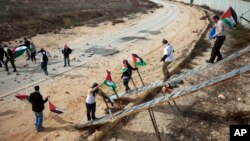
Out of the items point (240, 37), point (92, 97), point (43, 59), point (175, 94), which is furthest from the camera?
point (240, 37)

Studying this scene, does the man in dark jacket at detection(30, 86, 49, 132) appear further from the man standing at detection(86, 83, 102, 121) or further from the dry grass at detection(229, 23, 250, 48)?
the dry grass at detection(229, 23, 250, 48)

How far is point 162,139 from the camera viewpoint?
381 inches

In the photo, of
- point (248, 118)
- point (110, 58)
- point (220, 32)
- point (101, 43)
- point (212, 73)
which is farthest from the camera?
point (101, 43)

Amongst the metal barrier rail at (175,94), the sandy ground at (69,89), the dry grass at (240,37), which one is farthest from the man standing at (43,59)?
the dry grass at (240,37)

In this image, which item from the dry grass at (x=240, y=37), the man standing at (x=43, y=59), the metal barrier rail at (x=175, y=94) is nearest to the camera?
the metal barrier rail at (x=175, y=94)

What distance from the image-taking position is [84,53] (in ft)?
72.6

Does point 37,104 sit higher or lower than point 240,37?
lower

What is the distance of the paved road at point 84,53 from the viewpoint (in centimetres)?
1598

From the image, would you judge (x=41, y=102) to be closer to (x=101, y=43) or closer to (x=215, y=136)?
(x=215, y=136)

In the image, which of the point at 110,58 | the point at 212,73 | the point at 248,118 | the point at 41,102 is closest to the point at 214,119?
the point at 248,118

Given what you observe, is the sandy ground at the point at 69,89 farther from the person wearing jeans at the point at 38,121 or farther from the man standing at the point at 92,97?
the man standing at the point at 92,97

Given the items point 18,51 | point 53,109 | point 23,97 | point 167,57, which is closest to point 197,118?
point 167,57

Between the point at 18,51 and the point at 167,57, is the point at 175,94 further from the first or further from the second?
the point at 18,51

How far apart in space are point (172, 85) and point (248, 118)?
12.8ft
